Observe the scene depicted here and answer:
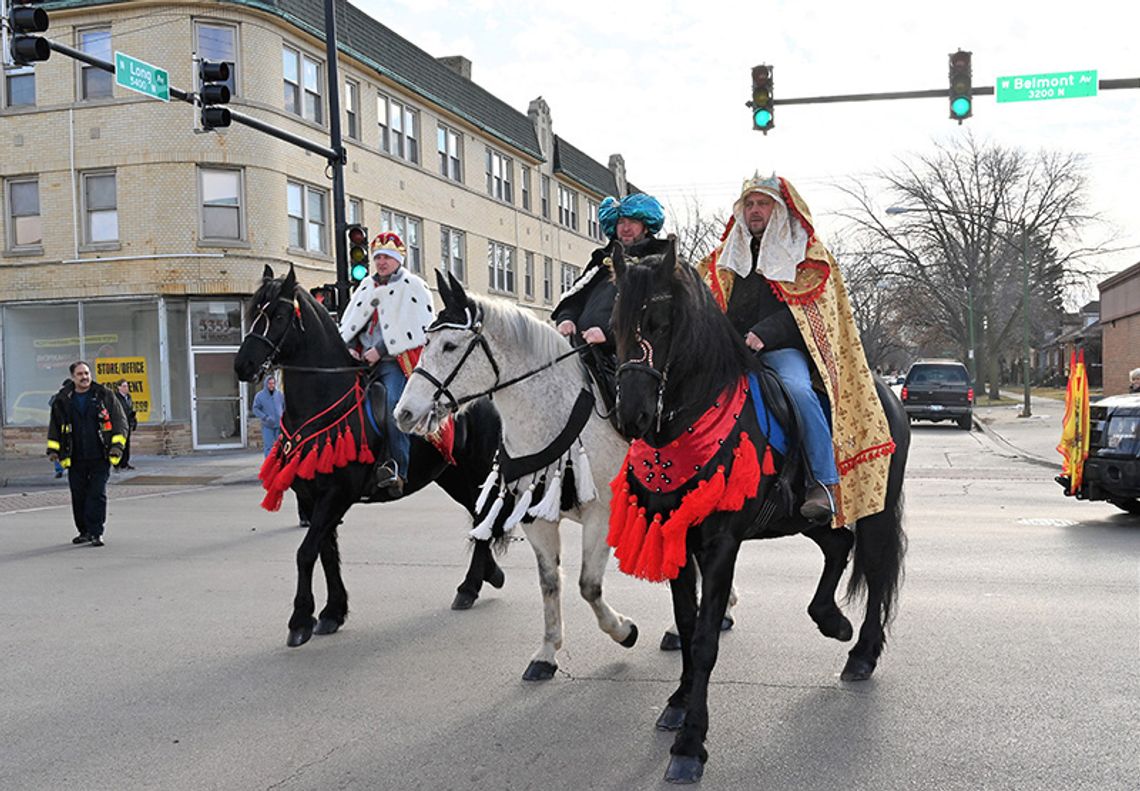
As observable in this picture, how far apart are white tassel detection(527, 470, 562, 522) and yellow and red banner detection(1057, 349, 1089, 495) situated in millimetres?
7980

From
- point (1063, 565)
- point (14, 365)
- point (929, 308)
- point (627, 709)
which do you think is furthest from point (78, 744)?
point (929, 308)

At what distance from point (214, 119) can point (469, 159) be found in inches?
880

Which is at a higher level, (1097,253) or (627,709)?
(1097,253)

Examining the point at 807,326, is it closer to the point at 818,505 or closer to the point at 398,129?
the point at 818,505

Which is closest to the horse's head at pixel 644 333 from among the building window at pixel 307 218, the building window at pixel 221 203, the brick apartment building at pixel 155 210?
the brick apartment building at pixel 155 210

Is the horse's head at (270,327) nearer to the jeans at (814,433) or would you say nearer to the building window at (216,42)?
the jeans at (814,433)

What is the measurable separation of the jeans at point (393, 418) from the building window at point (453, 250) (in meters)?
26.1

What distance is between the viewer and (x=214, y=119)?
13.4 m

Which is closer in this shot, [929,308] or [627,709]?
[627,709]

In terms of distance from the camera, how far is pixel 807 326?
203 inches

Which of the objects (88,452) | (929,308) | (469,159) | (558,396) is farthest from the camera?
(929,308)

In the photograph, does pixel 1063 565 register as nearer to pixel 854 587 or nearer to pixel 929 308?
pixel 854 587

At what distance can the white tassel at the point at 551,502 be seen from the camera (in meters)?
5.44

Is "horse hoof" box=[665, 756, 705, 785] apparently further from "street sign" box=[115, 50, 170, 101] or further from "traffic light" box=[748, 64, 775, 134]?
"traffic light" box=[748, 64, 775, 134]
